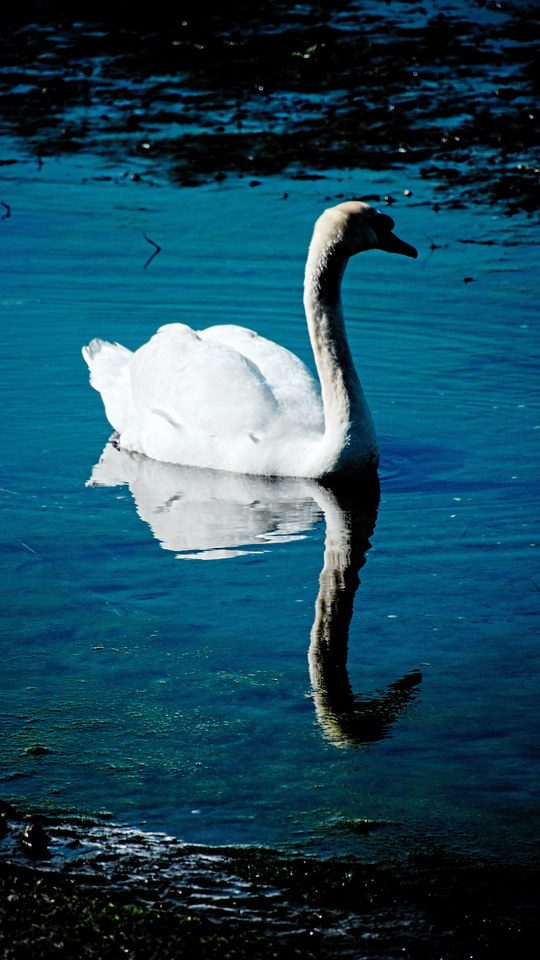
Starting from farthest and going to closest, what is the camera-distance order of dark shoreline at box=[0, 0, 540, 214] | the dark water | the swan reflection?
1. dark shoreline at box=[0, 0, 540, 214]
2. the swan reflection
3. the dark water

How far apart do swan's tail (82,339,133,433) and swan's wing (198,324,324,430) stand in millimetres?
613

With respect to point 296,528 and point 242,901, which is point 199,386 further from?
point 242,901

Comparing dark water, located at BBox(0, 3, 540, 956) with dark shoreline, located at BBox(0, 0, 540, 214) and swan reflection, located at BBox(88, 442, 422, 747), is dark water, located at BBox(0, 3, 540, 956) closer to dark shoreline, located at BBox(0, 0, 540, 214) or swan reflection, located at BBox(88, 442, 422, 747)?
Answer: swan reflection, located at BBox(88, 442, 422, 747)

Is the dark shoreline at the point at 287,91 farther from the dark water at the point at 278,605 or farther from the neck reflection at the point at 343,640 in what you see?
the neck reflection at the point at 343,640

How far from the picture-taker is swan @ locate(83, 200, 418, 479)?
29.5ft

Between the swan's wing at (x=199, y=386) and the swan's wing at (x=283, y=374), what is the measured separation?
8 cm

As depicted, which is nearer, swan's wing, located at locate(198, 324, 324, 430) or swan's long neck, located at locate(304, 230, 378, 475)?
swan's long neck, located at locate(304, 230, 378, 475)

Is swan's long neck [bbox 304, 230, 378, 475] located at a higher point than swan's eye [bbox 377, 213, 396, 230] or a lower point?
lower

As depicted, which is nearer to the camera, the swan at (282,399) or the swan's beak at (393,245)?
the swan at (282,399)

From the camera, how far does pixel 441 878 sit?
4719mm

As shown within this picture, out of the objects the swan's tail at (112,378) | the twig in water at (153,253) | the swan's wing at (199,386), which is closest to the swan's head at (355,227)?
the swan's wing at (199,386)

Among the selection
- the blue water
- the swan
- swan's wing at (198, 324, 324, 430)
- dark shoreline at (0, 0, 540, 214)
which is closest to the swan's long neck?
the swan

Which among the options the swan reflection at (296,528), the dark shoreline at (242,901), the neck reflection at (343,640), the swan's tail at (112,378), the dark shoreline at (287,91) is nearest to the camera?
the dark shoreline at (242,901)

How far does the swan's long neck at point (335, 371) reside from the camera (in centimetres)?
891
